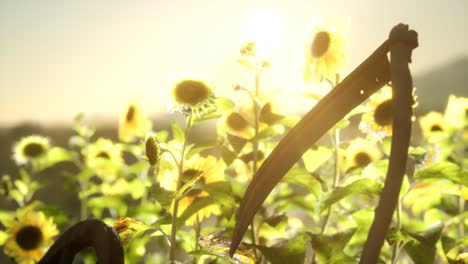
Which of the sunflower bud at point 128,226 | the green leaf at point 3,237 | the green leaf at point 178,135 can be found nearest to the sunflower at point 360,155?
the green leaf at point 178,135

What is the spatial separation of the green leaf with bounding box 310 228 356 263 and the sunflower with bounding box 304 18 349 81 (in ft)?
1.04

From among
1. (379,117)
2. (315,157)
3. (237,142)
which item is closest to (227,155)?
(237,142)

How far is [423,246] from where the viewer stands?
632 millimetres

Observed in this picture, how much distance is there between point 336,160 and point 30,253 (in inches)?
26.9

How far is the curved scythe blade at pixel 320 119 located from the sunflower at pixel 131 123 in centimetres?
101

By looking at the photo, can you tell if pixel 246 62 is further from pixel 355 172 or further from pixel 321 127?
pixel 321 127

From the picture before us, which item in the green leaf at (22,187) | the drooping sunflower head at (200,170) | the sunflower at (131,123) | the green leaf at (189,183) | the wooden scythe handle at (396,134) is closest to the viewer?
the wooden scythe handle at (396,134)

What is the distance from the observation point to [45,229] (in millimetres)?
1248

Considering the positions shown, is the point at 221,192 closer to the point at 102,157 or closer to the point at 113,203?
the point at 113,203

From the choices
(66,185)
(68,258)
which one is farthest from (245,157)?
(66,185)

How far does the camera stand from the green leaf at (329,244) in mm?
667

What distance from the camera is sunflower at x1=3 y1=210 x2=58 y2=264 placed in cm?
122

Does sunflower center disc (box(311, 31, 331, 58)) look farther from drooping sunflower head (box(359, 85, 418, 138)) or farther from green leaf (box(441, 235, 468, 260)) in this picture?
green leaf (box(441, 235, 468, 260))

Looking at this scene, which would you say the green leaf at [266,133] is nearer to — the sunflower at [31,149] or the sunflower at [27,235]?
the sunflower at [27,235]
